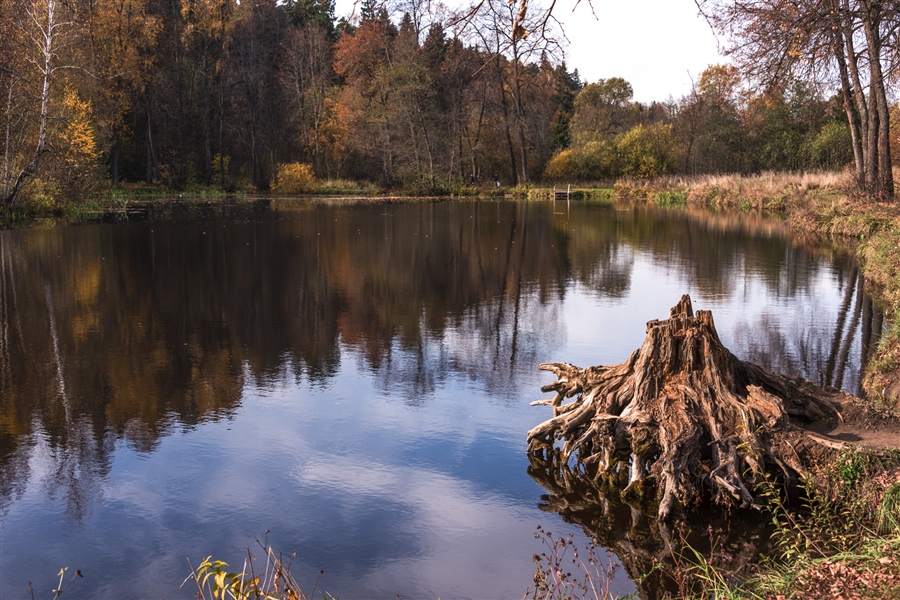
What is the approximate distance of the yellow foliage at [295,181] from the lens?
5841 centimetres

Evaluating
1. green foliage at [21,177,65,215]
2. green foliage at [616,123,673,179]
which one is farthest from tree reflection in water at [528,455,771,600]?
green foliage at [616,123,673,179]

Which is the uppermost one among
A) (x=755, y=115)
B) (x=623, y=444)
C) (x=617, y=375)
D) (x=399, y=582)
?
(x=755, y=115)

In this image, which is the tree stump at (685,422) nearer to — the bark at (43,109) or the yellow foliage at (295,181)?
the bark at (43,109)

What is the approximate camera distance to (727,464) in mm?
6543

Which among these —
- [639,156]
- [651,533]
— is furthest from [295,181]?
[651,533]

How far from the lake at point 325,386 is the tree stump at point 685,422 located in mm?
710

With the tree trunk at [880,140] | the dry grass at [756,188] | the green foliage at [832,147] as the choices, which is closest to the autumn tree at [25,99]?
Result: the tree trunk at [880,140]

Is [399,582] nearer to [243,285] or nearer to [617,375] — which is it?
[617,375]

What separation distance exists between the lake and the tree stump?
71 centimetres

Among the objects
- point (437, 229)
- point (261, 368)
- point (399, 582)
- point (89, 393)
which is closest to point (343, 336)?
point (261, 368)

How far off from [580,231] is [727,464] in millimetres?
23962

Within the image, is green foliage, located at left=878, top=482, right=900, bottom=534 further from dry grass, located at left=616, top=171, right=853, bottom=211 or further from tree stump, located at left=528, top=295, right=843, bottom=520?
dry grass, located at left=616, top=171, right=853, bottom=211

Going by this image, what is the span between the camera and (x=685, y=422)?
6.79 meters

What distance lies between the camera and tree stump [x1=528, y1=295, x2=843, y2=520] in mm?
6578
